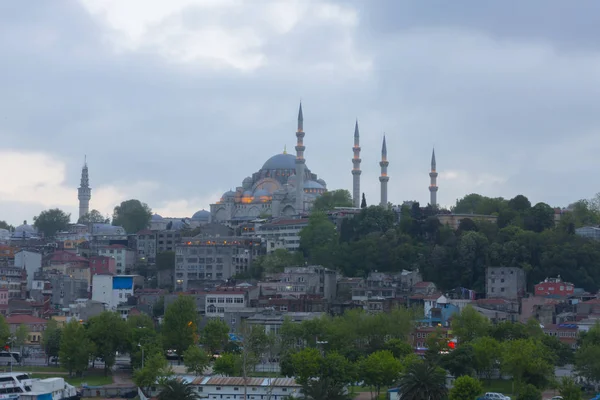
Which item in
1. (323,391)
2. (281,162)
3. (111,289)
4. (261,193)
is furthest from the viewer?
(281,162)

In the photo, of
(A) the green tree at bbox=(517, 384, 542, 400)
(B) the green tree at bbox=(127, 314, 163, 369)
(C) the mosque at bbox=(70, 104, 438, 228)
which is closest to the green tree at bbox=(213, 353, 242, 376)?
(B) the green tree at bbox=(127, 314, 163, 369)

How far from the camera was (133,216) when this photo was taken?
131 meters

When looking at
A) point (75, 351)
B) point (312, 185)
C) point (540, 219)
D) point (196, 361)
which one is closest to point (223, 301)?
point (75, 351)

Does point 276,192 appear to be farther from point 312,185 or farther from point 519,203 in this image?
point 519,203

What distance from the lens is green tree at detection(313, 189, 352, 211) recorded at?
119 meters

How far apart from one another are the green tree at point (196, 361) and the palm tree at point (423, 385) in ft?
45.8

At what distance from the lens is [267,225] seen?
4414 inches

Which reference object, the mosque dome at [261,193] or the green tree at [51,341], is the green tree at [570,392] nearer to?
the green tree at [51,341]

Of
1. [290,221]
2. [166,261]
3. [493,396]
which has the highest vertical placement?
[290,221]

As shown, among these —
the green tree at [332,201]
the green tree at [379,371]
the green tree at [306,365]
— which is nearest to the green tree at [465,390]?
the green tree at [379,371]

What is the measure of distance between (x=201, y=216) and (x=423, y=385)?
289 feet

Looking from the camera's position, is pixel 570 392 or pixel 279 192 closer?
pixel 570 392

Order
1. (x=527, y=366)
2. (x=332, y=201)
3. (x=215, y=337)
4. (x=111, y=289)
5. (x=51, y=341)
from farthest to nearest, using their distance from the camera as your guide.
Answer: (x=332, y=201)
(x=111, y=289)
(x=51, y=341)
(x=215, y=337)
(x=527, y=366)

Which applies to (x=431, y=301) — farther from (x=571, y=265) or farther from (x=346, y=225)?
(x=346, y=225)
